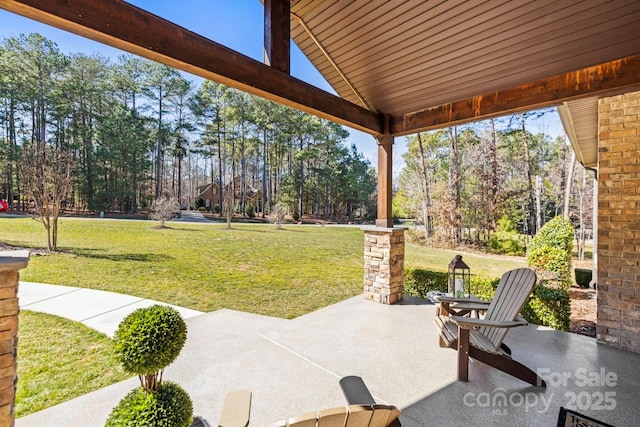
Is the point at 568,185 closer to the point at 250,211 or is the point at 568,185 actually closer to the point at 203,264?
the point at 203,264

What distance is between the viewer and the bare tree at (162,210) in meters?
10.6

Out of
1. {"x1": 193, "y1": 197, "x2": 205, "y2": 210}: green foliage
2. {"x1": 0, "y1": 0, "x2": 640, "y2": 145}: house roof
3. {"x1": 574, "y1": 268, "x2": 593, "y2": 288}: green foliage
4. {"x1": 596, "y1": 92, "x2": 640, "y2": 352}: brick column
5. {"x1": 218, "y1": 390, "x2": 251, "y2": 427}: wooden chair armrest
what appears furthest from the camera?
{"x1": 193, "y1": 197, "x2": 205, "y2": 210}: green foliage

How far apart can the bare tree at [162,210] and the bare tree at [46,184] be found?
3.84 m

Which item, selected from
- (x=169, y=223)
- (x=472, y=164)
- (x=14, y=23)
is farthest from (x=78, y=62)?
(x=472, y=164)

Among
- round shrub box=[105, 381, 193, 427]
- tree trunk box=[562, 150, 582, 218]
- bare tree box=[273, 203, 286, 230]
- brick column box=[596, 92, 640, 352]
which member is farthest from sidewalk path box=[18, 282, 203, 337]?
tree trunk box=[562, 150, 582, 218]

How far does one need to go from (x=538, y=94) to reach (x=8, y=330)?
4.38 metres

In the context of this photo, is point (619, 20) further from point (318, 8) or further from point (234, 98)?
point (234, 98)

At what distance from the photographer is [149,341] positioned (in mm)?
1358

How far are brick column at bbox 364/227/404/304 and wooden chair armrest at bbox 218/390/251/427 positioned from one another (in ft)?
10.8

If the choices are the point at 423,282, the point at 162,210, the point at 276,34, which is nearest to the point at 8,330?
the point at 276,34

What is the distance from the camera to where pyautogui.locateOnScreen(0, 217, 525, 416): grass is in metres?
3.17

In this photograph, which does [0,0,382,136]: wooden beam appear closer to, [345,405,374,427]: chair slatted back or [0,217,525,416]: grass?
[345,405,374,427]: chair slatted back

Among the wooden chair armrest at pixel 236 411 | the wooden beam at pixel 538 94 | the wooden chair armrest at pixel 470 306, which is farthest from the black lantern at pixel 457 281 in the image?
the wooden chair armrest at pixel 236 411

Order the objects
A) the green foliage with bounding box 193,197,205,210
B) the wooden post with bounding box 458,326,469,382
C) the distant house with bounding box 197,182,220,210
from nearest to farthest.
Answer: the wooden post with bounding box 458,326,469,382 → the green foliage with bounding box 193,197,205,210 → the distant house with bounding box 197,182,220,210
